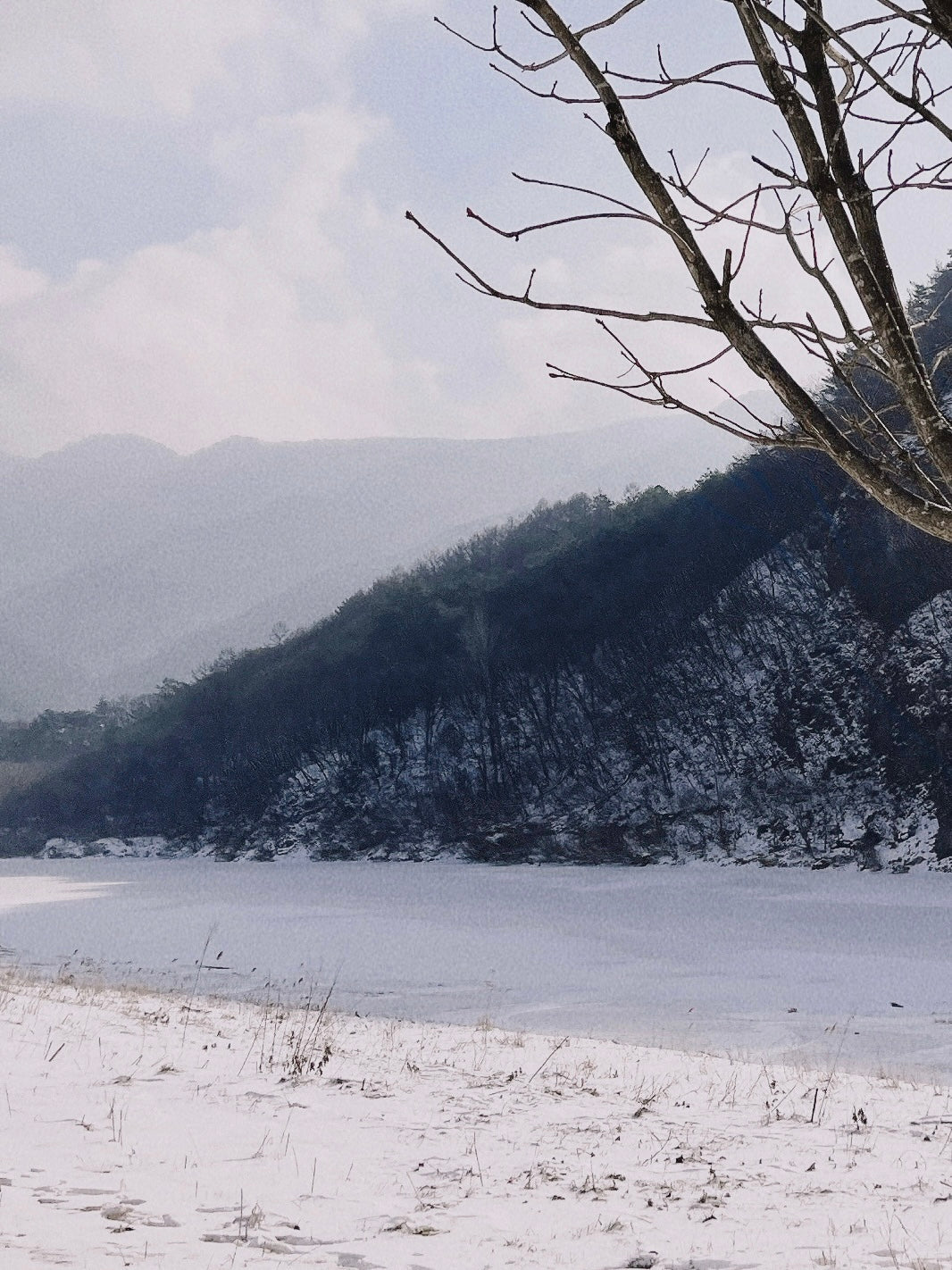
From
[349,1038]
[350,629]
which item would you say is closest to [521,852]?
[350,629]

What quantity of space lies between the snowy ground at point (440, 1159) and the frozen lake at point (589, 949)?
11.8 feet

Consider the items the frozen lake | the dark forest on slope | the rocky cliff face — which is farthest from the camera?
the dark forest on slope

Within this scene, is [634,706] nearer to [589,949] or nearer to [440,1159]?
[589,949]

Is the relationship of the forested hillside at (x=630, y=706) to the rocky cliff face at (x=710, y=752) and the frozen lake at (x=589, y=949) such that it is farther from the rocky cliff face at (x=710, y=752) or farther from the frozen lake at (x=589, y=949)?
the frozen lake at (x=589, y=949)

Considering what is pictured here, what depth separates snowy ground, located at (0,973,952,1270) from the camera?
3.38 meters

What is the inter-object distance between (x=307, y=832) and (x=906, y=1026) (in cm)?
3475

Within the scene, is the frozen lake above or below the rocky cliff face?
below

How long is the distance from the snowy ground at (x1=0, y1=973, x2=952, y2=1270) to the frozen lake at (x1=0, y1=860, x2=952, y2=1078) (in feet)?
11.8

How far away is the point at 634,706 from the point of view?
34.3m

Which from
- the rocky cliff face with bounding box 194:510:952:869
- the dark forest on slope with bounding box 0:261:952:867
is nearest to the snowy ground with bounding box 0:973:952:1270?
the rocky cliff face with bounding box 194:510:952:869

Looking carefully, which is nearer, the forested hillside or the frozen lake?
the frozen lake

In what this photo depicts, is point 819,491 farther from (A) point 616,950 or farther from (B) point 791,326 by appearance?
(B) point 791,326

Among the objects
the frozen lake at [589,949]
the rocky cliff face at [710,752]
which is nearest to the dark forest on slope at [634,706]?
the rocky cliff face at [710,752]

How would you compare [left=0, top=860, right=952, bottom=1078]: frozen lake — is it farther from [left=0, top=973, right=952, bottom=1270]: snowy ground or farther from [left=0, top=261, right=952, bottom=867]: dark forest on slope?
[left=0, top=973, right=952, bottom=1270]: snowy ground
